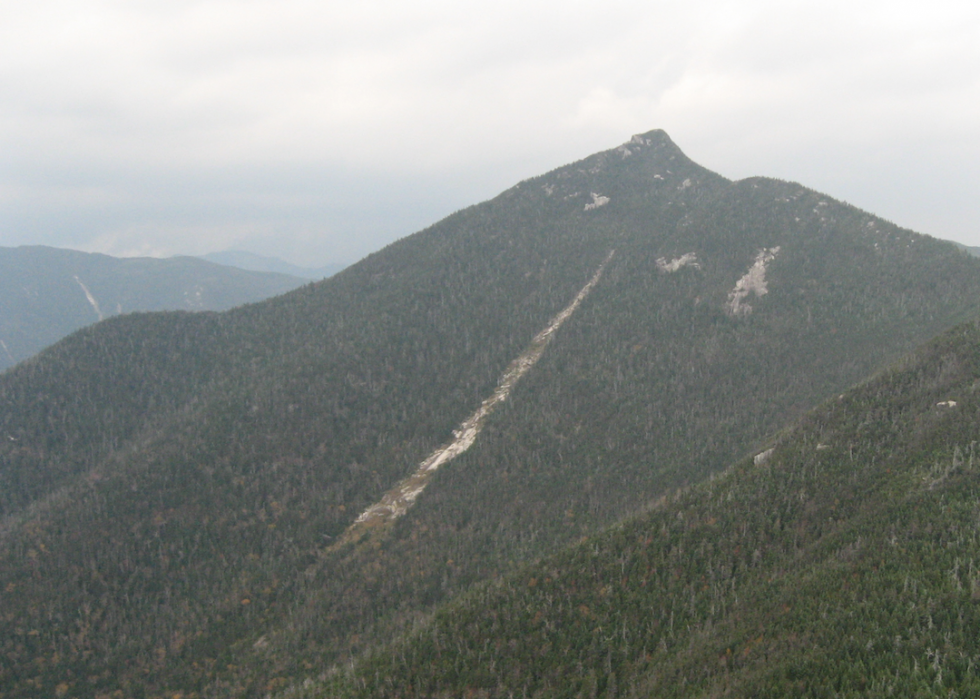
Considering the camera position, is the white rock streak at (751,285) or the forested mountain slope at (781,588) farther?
the white rock streak at (751,285)

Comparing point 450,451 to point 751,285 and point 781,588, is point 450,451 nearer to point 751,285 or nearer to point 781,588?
point 781,588

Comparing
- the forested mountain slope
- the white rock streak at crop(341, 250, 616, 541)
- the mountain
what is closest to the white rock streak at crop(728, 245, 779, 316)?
the mountain

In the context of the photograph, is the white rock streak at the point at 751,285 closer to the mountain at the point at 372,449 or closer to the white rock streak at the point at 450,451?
the mountain at the point at 372,449

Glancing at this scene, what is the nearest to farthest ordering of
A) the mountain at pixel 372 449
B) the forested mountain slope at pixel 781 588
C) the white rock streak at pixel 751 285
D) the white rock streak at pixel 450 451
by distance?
1. the forested mountain slope at pixel 781 588
2. the mountain at pixel 372 449
3. the white rock streak at pixel 450 451
4. the white rock streak at pixel 751 285

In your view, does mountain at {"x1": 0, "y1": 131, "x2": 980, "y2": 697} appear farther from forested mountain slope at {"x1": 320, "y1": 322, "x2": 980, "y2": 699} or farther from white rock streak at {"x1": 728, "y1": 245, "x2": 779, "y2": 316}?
forested mountain slope at {"x1": 320, "y1": 322, "x2": 980, "y2": 699}

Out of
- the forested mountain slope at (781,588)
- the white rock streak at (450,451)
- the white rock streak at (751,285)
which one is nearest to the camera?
the forested mountain slope at (781,588)

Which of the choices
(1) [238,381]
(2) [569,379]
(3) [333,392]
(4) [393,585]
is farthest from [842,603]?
(1) [238,381]

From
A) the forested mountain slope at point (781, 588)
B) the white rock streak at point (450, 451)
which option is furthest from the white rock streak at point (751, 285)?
the forested mountain slope at point (781, 588)
